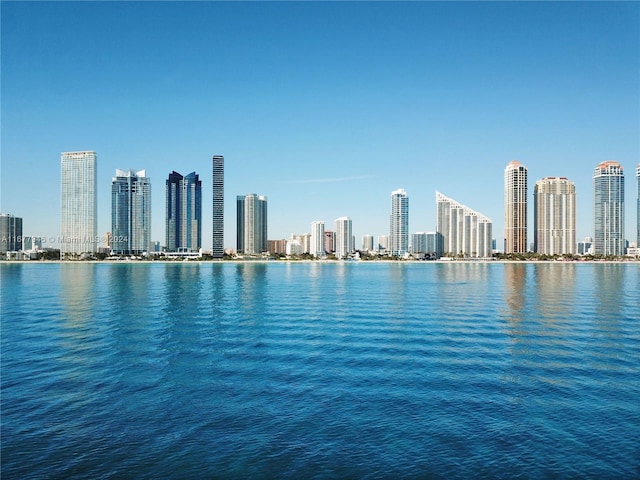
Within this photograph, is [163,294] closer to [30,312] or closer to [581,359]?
[30,312]

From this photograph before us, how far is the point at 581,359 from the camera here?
117 feet

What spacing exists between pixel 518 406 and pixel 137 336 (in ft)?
111

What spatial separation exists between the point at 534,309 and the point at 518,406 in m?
41.6

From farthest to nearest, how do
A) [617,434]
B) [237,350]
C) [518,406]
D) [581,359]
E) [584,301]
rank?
1. [584,301]
2. [237,350]
3. [581,359]
4. [518,406]
5. [617,434]

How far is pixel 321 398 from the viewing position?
1072 inches

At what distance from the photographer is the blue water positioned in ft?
65.7

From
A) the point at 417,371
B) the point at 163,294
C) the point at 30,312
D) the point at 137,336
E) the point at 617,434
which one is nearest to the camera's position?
the point at 617,434

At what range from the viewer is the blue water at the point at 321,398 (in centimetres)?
2002

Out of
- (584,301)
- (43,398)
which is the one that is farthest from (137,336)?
(584,301)

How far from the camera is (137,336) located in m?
45.5

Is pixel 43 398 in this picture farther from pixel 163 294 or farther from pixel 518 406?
pixel 163 294

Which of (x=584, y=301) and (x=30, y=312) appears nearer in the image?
(x=30, y=312)

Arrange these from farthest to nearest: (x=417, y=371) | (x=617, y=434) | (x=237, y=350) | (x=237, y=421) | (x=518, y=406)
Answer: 1. (x=237, y=350)
2. (x=417, y=371)
3. (x=518, y=406)
4. (x=237, y=421)
5. (x=617, y=434)

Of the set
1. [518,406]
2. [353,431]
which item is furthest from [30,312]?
[518,406]
